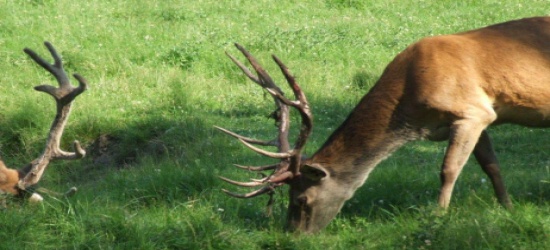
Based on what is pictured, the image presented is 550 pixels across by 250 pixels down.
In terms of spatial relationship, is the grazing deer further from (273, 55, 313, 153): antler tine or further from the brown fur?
the brown fur

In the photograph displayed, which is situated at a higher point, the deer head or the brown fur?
the brown fur

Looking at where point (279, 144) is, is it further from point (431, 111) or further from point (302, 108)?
point (431, 111)

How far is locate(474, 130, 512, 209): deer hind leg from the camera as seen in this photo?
7.39 meters

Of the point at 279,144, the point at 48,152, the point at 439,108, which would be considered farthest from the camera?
the point at 48,152

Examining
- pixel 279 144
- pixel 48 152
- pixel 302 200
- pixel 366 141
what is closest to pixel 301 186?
pixel 302 200

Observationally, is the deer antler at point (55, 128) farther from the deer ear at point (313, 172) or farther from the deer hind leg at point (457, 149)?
the deer hind leg at point (457, 149)

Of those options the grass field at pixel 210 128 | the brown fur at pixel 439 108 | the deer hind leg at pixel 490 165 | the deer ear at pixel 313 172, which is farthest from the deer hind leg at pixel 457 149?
the deer ear at pixel 313 172

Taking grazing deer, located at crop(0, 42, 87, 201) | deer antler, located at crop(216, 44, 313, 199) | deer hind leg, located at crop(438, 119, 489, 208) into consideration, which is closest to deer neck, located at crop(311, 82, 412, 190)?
deer antler, located at crop(216, 44, 313, 199)

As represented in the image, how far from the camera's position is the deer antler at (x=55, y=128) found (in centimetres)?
764

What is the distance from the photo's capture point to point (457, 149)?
7.00m

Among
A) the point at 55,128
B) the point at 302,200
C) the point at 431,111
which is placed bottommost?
the point at 302,200

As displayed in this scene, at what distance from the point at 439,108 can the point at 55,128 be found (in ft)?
10.3

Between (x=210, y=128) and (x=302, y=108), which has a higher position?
(x=302, y=108)

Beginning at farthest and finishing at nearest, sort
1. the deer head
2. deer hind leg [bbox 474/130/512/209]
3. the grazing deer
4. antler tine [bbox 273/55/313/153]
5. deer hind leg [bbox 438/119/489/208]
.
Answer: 1. the grazing deer
2. deer hind leg [bbox 474/130/512/209]
3. the deer head
4. deer hind leg [bbox 438/119/489/208]
5. antler tine [bbox 273/55/313/153]
